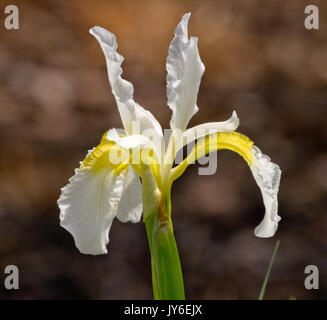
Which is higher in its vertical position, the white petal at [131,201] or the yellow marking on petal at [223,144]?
the yellow marking on petal at [223,144]

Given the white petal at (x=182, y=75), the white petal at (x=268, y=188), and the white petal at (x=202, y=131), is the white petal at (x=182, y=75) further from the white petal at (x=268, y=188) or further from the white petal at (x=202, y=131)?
the white petal at (x=268, y=188)

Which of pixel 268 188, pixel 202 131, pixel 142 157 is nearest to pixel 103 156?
pixel 142 157

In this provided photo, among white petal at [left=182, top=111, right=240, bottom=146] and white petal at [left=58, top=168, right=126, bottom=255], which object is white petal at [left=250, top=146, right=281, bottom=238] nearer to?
white petal at [left=182, top=111, right=240, bottom=146]

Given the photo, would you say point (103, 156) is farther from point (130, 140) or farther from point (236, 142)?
point (236, 142)

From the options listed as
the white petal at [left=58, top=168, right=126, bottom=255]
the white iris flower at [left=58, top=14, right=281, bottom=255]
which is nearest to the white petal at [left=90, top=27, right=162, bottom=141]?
the white iris flower at [left=58, top=14, right=281, bottom=255]

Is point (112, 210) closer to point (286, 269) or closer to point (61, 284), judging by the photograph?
point (61, 284)

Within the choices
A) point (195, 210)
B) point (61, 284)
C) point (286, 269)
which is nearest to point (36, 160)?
point (61, 284)

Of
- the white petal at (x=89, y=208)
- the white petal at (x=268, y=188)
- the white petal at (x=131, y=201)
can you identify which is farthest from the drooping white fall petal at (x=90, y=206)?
the white petal at (x=268, y=188)
